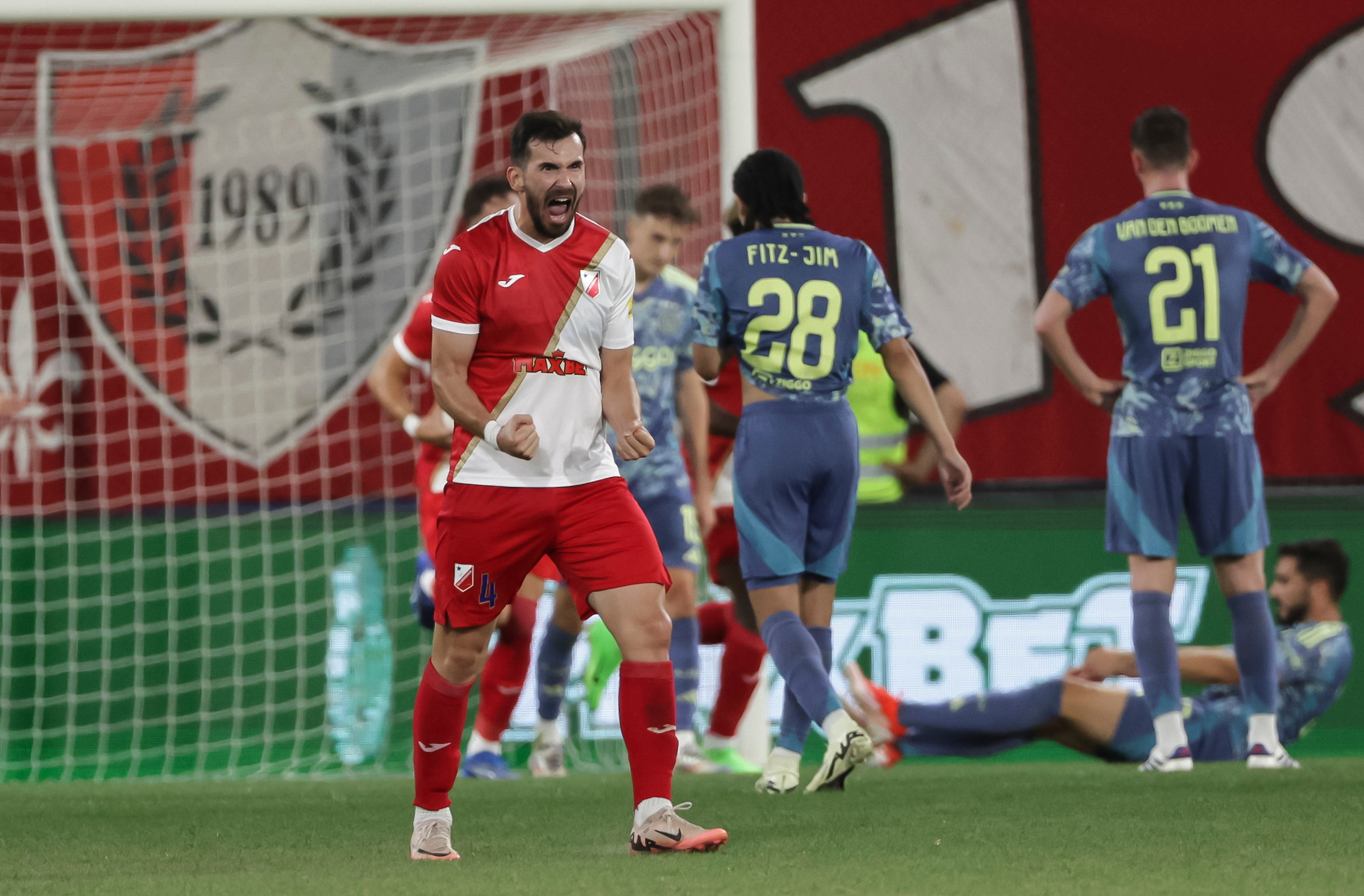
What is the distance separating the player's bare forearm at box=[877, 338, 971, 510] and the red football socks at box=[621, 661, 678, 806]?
4.66 feet

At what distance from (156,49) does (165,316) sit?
128 centimetres

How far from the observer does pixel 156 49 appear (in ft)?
25.9

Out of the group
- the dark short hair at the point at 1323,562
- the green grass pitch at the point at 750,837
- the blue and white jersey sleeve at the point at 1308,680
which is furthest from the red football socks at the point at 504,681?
the dark short hair at the point at 1323,562

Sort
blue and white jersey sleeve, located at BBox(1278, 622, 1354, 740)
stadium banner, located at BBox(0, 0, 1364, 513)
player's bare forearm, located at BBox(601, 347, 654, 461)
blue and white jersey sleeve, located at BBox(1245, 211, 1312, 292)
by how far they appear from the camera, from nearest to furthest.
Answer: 1. player's bare forearm, located at BBox(601, 347, 654, 461)
2. blue and white jersey sleeve, located at BBox(1245, 211, 1312, 292)
3. blue and white jersey sleeve, located at BBox(1278, 622, 1354, 740)
4. stadium banner, located at BBox(0, 0, 1364, 513)

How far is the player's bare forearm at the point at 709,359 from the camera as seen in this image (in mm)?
4723

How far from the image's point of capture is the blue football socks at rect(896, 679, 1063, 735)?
588 cm

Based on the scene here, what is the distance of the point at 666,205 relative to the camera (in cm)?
566

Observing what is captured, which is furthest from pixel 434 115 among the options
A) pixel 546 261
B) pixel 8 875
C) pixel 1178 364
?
pixel 8 875

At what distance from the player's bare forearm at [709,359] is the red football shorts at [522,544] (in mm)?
1319

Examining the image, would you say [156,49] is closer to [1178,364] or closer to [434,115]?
[434,115]

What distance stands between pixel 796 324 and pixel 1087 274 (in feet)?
4.01

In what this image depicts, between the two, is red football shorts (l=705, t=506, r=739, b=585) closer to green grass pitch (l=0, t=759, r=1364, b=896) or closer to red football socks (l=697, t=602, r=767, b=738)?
red football socks (l=697, t=602, r=767, b=738)

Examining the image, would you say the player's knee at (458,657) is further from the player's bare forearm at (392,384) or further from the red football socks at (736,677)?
the red football socks at (736,677)

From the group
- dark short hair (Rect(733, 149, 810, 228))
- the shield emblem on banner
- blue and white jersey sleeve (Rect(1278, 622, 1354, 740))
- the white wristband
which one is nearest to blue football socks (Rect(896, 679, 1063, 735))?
blue and white jersey sleeve (Rect(1278, 622, 1354, 740))
